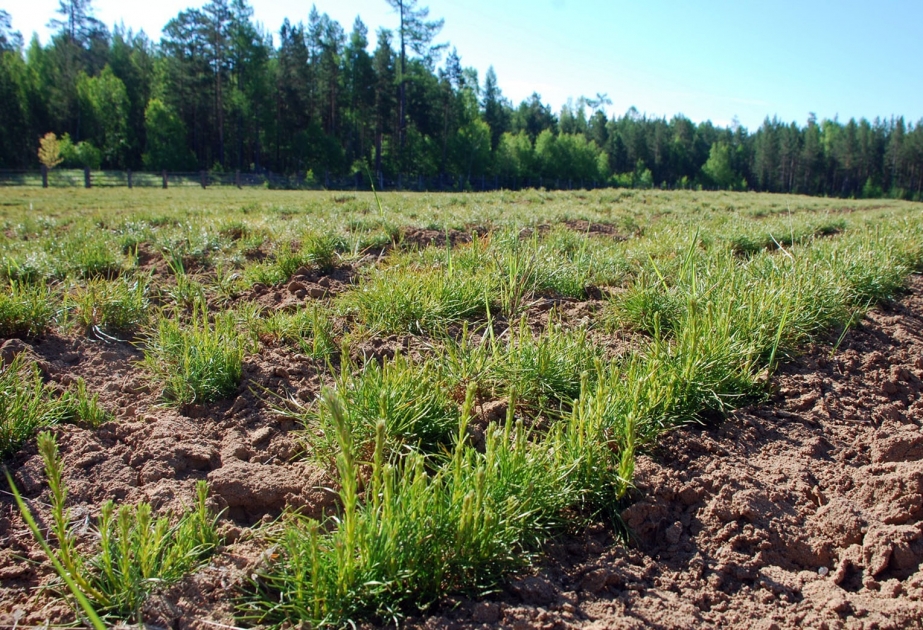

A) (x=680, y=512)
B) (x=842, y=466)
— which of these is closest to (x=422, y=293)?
(x=680, y=512)

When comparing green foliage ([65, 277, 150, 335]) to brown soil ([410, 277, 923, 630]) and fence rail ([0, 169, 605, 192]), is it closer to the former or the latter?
brown soil ([410, 277, 923, 630])

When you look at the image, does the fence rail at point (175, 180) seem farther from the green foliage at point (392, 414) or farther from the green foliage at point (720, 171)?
the green foliage at point (720, 171)

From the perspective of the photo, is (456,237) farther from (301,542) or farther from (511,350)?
(301,542)

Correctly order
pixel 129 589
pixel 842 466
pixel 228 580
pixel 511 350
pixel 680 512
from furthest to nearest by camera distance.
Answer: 1. pixel 511 350
2. pixel 842 466
3. pixel 680 512
4. pixel 228 580
5. pixel 129 589

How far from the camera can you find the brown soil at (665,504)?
1661mm

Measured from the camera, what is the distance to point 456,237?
20.4 ft

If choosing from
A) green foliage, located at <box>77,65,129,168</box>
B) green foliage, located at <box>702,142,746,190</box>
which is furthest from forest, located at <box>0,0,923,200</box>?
green foliage, located at <box>702,142,746,190</box>

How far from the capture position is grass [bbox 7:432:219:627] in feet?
5.16

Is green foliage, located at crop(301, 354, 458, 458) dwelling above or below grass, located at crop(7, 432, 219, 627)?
above

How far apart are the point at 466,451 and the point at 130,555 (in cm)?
105

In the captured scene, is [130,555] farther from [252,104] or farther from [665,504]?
[252,104]

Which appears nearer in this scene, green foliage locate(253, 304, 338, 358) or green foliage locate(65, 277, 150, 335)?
green foliage locate(253, 304, 338, 358)

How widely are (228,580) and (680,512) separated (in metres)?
1.49

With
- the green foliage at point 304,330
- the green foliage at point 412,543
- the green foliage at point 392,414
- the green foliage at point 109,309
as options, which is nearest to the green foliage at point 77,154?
the green foliage at point 109,309
